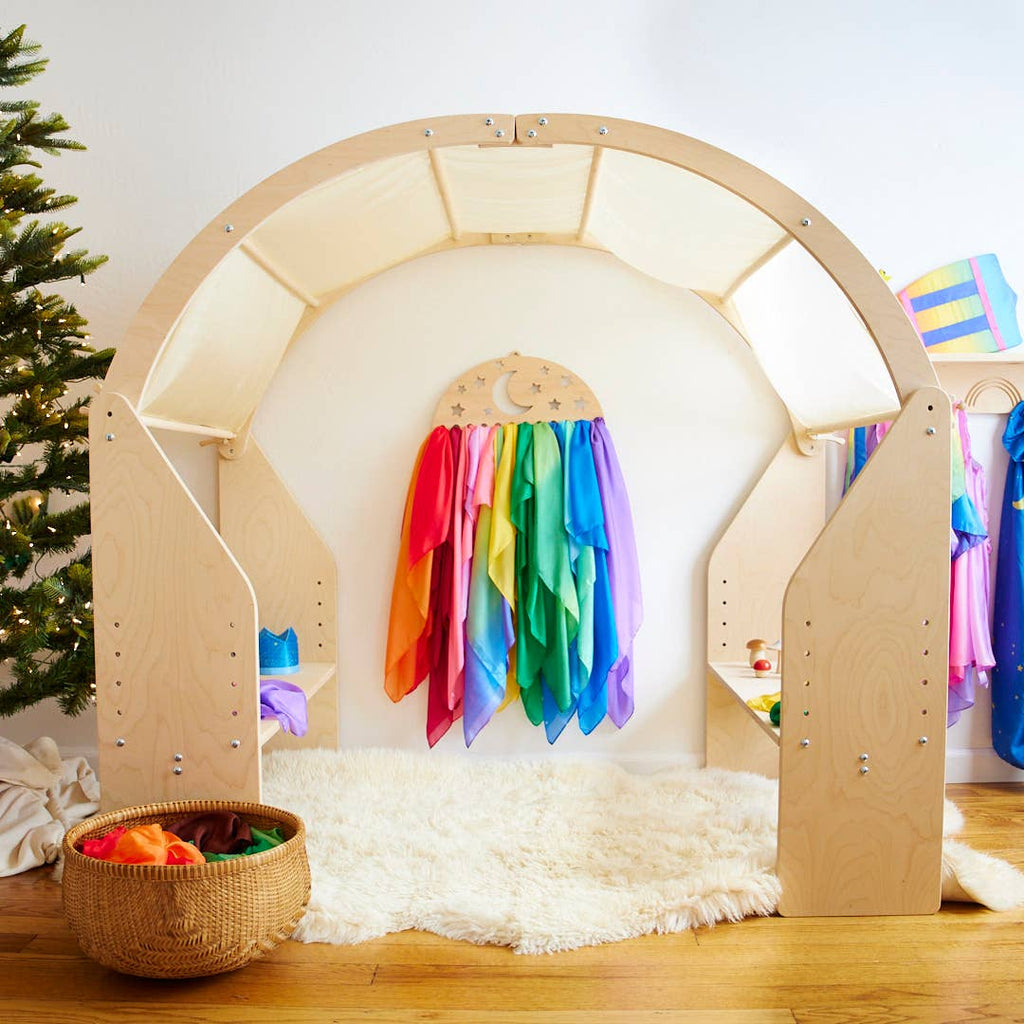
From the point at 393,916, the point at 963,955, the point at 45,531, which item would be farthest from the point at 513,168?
the point at 963,955

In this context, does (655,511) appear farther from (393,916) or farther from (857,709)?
(393,916)

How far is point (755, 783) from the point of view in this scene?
307 cm

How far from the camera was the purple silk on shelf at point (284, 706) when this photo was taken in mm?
2508

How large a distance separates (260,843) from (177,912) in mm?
268

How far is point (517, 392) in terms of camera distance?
130 inches

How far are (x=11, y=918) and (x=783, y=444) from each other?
8.27 ft

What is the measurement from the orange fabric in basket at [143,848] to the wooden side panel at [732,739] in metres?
1.84

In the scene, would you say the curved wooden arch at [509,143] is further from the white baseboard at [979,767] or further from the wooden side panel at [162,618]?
the white baseboard at [979,767]

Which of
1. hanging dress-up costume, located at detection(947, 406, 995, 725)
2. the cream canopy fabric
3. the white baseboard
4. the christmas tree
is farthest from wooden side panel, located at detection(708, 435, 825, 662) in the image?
the christmas tree

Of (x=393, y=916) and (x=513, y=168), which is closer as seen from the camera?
(x=393, y=916)

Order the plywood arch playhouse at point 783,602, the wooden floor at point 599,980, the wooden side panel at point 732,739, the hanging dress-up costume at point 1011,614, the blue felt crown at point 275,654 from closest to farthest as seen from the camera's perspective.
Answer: the wooden floor at point 599,980 < the plywood arch playhouse at point 783,602 < the blue felt crown at point 275,654 < the hanging dress-up costume at point 1011,614 < the wooden side panel at point 732,739

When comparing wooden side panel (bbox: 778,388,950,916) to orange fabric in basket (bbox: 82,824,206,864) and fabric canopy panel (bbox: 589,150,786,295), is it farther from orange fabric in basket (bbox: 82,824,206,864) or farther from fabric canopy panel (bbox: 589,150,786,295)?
orange fabric in basket (bbox: 82,824,206,864)

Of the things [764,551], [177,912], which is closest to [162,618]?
[177,912]

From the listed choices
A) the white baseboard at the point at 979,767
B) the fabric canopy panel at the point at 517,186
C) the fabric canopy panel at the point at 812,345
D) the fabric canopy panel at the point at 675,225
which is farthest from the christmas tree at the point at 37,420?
the white baseboard at the point at 979,767
